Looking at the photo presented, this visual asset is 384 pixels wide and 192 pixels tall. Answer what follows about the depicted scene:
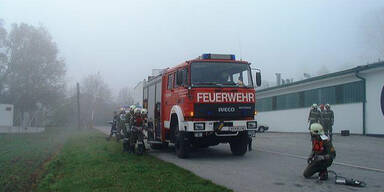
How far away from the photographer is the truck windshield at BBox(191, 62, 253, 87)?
11438mm

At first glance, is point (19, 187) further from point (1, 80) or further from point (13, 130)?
point (1, 80)

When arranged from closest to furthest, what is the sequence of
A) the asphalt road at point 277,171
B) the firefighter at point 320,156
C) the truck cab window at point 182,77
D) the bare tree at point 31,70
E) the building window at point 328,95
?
the asphalt road at point 277,171 → the firefighter at point 320,156 → the truck cab window at point 182,77 → the building window at point 328,95 → the bare tree at point 31,70

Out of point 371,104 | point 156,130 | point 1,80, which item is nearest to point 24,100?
point 1,80

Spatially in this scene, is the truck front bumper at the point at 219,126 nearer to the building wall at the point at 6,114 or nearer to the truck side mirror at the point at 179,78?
the truck side mirror at the point at 179,78

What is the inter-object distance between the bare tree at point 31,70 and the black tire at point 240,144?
33.4 m

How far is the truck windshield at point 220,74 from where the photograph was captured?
1144cm

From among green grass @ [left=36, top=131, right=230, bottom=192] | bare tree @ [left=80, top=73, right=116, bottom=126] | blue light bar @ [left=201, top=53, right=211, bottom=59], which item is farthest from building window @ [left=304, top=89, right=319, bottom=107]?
bare tree @ [left=80, top=73, right=116, bottom=126]

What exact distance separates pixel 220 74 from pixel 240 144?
7.97ft

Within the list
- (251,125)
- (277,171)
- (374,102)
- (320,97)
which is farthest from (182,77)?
(320,97)

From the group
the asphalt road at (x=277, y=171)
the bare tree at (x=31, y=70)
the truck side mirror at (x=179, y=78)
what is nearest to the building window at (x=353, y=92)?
the asphalt road at (x=277, y=171)

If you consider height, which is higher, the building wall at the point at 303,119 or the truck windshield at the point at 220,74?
the truck windshield at the point at 220,74

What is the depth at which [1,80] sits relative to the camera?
39281 mm

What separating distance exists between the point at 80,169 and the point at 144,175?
87.5 inches

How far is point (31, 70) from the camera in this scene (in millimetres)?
40469
